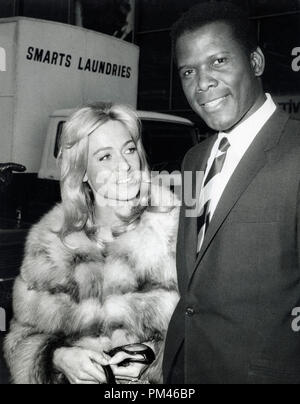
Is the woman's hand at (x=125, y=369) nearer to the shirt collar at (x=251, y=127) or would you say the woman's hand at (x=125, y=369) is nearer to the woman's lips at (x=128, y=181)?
the woman's lips at (x=128, y=181)

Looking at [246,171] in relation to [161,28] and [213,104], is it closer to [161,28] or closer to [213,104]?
[213,104]

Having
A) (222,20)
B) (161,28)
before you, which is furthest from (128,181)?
(161,28)

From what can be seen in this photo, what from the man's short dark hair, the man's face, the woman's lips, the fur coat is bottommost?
the fur coat

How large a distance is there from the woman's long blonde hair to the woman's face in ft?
0.09

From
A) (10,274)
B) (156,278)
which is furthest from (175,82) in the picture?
(156,278)

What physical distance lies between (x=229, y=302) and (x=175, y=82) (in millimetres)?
9056

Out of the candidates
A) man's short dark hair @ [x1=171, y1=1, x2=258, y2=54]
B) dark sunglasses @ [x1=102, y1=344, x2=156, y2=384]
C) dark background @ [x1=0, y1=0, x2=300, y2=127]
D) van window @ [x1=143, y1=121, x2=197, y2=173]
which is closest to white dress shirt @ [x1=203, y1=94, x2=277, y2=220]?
man's short dark hair @ [x1=171, y1=1, x2=258, y2=54]

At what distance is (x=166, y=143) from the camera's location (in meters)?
3.82

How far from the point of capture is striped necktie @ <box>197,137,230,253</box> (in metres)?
1.48

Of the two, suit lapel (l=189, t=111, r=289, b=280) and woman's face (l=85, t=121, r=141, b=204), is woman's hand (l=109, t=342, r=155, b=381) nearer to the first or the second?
suit lapel (l=189, t=111, r=289, b=280)

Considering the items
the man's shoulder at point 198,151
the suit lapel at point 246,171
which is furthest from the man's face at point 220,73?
the man's shoulder at point 198,151

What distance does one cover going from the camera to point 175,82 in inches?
390

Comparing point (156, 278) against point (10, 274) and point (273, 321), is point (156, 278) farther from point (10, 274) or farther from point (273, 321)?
point (10, 274)

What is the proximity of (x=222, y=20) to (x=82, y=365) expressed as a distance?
1.23 metres
